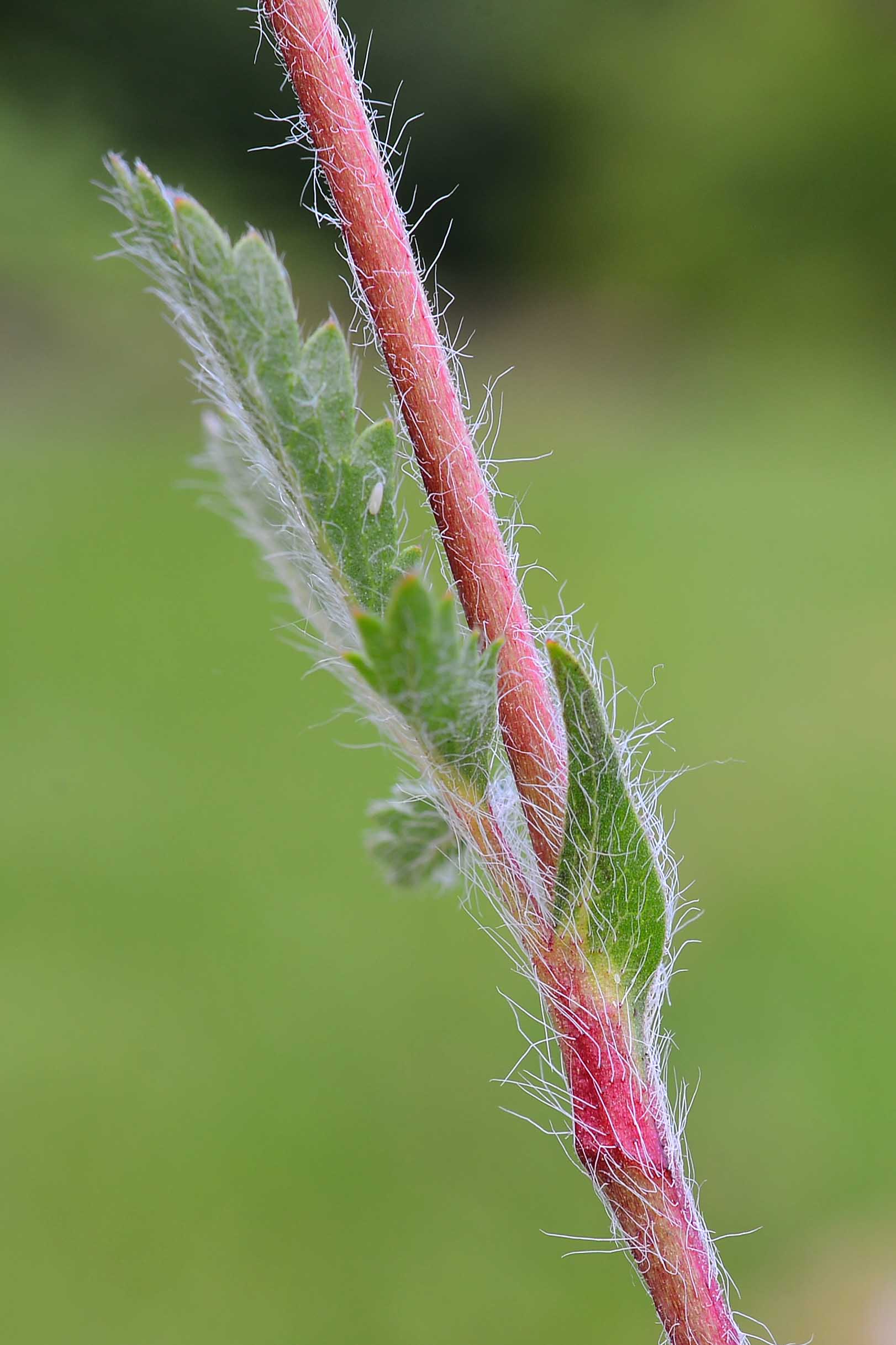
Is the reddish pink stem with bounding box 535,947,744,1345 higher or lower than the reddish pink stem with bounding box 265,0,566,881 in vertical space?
lower

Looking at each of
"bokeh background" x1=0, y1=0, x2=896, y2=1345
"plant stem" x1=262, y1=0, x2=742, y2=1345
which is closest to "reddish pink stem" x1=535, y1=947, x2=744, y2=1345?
"plant stem" x1=262, y1=0, x2=742, y2=1345

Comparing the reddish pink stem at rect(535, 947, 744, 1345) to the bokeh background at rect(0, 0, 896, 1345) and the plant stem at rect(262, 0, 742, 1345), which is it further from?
the bokeh background at rect(0, 0, 896, 1345)

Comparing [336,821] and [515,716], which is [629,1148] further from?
[336,821]

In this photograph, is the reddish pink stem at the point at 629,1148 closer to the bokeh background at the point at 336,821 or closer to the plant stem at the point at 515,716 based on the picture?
the plant stem at the point at 515,716

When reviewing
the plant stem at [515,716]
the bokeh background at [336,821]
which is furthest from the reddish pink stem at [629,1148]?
the bokeh background at [336,821]

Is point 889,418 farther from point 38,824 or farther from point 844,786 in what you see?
point 38,824

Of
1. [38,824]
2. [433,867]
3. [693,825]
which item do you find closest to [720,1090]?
[693,825]
